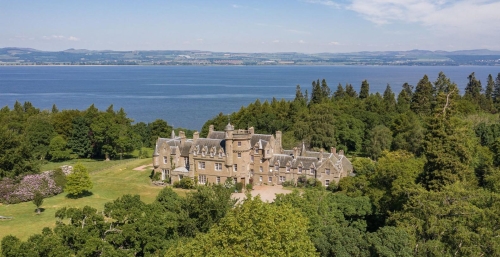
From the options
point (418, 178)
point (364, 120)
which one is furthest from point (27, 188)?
point (364, 120)

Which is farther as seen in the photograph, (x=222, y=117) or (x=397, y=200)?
(x=222, y=117)

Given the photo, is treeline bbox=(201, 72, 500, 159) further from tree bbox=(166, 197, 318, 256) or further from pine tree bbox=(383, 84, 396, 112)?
tree bbox=(166, 197, 318, 256)

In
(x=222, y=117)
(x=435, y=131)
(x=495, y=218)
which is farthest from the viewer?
(x=222, y=117)

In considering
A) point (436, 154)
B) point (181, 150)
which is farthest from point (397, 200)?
point (181, 150)

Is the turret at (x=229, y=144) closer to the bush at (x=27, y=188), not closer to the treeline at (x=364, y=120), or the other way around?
the treeline at (x=364, y=120)

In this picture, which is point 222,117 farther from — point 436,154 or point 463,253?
point 463,253

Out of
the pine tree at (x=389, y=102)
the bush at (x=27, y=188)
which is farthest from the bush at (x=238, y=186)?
the pine tree at (x=389, y=102)

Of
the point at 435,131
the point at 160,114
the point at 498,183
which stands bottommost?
the point at 160,114
